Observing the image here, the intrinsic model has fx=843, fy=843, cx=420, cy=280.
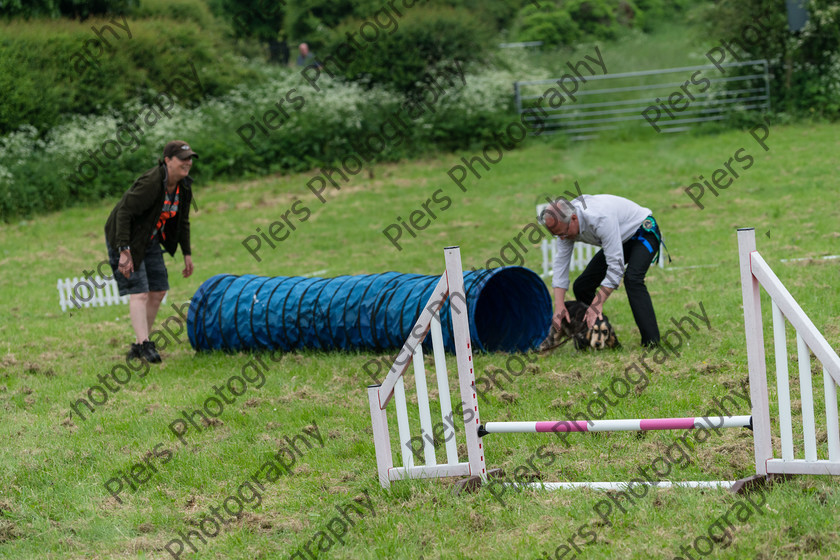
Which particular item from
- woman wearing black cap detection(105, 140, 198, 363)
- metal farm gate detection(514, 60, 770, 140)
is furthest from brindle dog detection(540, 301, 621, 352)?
metal farm gate detection(514, 60, 770, 140)

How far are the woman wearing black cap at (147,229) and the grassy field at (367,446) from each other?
1.79 ft

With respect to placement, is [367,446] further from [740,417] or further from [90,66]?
[90,66]

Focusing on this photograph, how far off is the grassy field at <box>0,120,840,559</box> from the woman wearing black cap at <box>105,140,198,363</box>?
55 centimetres

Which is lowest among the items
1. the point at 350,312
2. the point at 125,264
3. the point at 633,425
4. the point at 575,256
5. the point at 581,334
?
the point at 575,256

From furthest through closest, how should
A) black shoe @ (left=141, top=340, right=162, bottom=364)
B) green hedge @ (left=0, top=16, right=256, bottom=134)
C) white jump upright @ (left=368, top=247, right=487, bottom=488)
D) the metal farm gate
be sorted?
the metal farm gate → green hedge @ (left=0, top=16, right=256, bottom=134) → black shoe @ (left=141, top=340, right=162, bottom=364) → white jump upright @ (left=368, top=247, right=487, bottom=488)

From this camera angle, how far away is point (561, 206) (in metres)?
5.72

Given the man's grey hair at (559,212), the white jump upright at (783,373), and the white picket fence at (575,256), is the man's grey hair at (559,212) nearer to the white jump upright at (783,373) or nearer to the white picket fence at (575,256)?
the white jump upright at (783,373)

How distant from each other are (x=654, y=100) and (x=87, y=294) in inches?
571

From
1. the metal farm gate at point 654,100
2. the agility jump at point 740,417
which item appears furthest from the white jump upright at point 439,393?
the metal farm gate at point 654,100

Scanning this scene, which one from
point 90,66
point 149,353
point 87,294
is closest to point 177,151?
point 149,353

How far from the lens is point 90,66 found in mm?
19531

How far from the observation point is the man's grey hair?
18.5 feet

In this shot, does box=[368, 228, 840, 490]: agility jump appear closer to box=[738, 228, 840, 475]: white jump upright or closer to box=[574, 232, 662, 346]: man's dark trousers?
box=[738, 228, 840, 475]: white jump upright

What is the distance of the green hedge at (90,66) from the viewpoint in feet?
60.0
